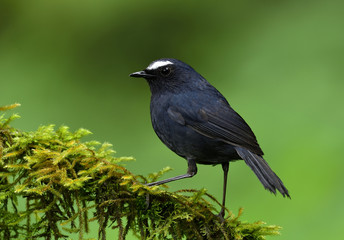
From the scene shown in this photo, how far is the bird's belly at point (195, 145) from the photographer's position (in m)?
3.86

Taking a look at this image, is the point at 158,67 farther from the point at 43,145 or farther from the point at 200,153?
the point at 43,145

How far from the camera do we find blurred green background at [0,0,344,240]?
4.92 meters

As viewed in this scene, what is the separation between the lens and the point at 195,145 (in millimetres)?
3855

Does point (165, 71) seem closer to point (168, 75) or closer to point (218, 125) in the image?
point (168, 75)

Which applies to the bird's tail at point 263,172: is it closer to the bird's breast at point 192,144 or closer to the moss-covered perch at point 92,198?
the bird's breast at point 192,144

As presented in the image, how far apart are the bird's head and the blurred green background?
1.14 meters

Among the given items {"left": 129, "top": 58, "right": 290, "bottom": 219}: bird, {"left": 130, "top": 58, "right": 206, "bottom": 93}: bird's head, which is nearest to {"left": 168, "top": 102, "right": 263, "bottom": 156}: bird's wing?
{"left": 129, "top": 58, "right": 290, "bottom": 219}: bird

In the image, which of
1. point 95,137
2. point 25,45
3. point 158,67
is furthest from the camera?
point 25,45

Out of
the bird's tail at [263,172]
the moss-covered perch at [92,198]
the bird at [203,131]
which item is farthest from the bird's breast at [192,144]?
the moss-covered perch at [92,198]

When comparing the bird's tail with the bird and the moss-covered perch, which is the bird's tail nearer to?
the bird

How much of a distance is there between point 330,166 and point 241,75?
1517 millimetres

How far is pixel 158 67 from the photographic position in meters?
4.27

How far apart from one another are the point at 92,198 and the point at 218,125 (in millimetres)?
1130

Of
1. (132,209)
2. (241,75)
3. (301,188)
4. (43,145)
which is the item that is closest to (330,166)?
(301,188)
